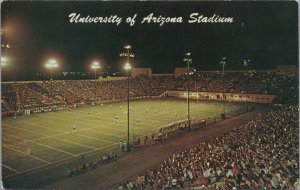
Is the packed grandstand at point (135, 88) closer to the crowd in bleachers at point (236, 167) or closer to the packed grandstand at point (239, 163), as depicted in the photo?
the packed grandstand at point (239, 163)

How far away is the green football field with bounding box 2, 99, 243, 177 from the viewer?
24.5 meters

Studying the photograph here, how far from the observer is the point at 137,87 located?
259ft

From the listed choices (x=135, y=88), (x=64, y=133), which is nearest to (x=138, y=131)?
(x=64, y=133)

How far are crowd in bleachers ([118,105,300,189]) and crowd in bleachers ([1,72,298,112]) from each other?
31.0 m

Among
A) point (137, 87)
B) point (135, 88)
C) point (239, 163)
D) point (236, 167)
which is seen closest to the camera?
point (236, 167)

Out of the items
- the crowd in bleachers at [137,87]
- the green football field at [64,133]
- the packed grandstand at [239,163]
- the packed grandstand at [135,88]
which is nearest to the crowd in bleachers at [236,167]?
the packed grandstand at [239,163]

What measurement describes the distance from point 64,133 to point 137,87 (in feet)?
153

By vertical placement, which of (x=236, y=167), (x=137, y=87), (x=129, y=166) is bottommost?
(x=129, y=166)

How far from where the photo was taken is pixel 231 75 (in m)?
80.2

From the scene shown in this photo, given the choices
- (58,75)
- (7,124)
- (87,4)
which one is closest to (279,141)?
(87,4)

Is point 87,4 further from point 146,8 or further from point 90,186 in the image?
point 90,186

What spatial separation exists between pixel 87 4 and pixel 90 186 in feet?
32.4

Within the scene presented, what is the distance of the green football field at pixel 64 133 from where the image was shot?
24452mm

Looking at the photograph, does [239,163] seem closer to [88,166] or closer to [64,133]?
[88,166]
